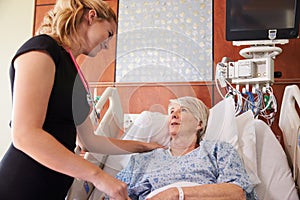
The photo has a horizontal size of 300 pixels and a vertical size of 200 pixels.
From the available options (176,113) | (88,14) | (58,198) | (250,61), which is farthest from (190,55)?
(58,198)

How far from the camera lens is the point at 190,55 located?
87.1 inches

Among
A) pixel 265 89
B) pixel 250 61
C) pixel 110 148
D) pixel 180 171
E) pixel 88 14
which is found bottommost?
pixel 180 171

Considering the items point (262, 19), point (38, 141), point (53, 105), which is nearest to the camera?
point (38, 141)

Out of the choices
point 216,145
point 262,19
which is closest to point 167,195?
point 216,145

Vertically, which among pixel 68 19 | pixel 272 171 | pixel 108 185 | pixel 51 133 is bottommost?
pixel 272 171

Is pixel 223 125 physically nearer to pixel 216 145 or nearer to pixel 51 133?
pixel 216 145

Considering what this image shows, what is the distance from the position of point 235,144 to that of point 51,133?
3.01 feet

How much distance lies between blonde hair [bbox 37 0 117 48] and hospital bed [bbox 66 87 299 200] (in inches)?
26.6

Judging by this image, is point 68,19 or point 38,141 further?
point 68,19

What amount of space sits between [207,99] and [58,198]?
4.98ft

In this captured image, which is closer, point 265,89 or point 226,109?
point 226,109

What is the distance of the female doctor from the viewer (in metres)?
1.00

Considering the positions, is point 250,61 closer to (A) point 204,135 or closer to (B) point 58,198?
(A) point 204,135

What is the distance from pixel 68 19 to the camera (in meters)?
1.21
